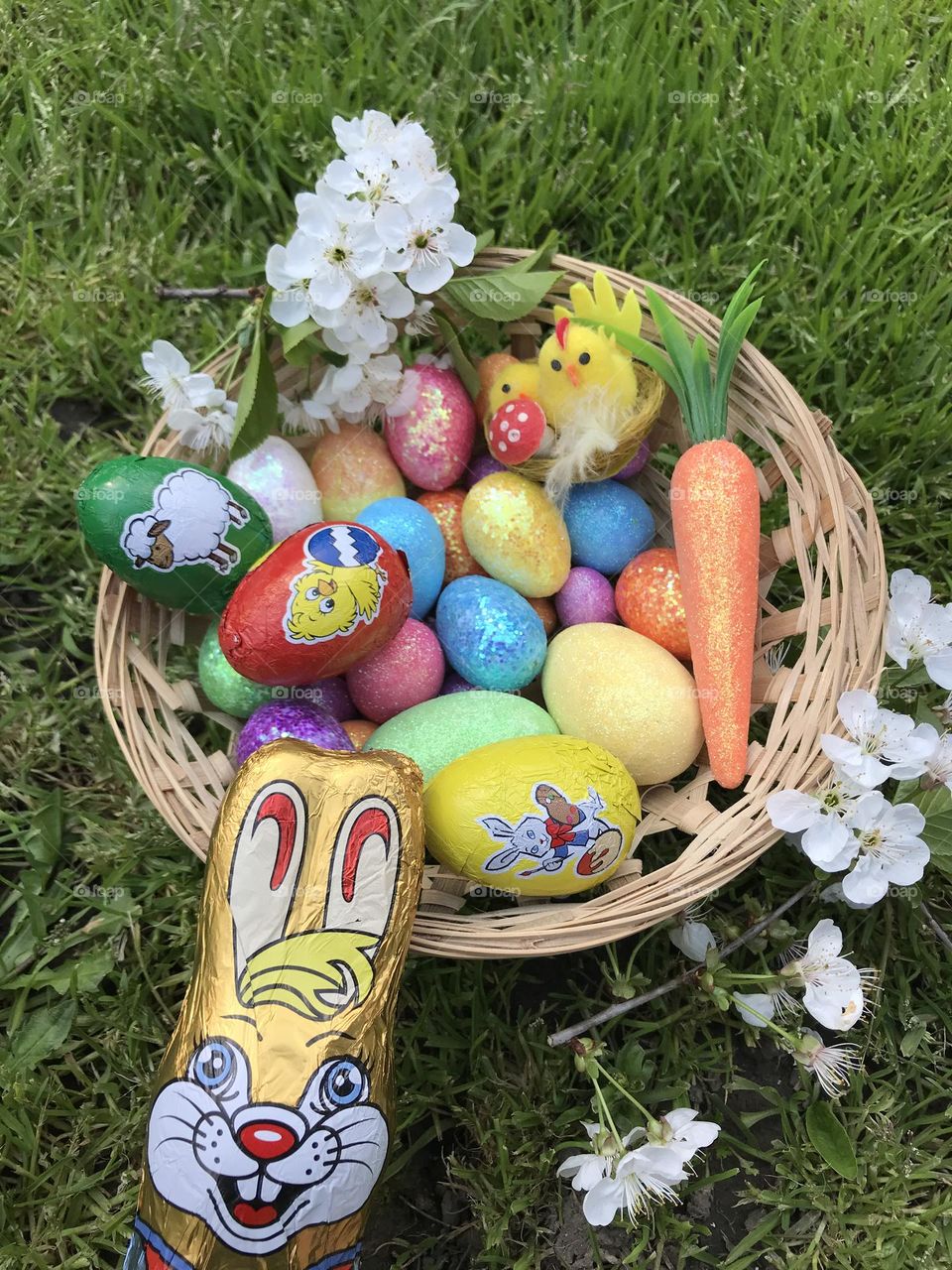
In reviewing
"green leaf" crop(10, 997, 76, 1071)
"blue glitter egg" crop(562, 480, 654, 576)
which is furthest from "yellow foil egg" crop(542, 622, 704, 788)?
"green leaf" crop(10, 997, 76, 1071)

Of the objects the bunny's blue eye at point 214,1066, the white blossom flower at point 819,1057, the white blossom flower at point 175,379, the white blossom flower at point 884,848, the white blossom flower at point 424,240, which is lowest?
the white blossom flower at point 819,1057

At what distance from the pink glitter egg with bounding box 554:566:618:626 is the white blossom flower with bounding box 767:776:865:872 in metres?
0.41

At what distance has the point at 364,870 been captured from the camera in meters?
1.02

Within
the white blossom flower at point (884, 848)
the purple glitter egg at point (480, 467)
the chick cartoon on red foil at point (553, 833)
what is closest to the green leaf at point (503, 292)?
the purple glitter egg at point (480, 467)

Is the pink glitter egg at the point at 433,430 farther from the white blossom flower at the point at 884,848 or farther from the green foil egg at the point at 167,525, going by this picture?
the white blossom flower at the point at 884,848

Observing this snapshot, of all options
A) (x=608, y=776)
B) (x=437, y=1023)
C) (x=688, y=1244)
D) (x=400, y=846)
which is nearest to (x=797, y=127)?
(x=608, y=776)

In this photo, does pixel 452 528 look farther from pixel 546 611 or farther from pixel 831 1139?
pixel 831 1139

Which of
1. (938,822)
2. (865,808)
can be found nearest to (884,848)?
(865,808)

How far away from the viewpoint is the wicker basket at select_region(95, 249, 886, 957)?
1.12 metres

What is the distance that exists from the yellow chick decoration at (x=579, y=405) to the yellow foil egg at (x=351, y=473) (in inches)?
6.9

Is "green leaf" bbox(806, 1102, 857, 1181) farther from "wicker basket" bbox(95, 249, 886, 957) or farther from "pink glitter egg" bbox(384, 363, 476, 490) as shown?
"pink glitter egg" bbox(384, 363, 476, 490)

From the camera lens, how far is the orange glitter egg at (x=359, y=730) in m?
1.35

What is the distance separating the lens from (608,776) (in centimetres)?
118

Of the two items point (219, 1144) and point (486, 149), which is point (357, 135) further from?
point (219, 1144)
